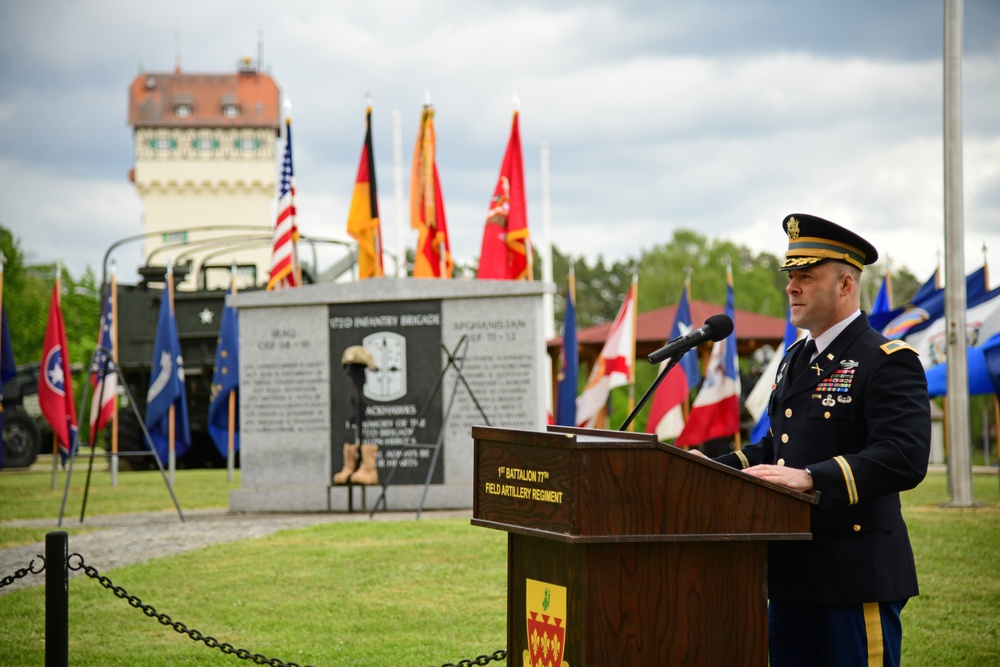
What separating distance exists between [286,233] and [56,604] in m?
11.8

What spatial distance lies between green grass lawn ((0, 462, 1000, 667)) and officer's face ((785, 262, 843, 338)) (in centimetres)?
291

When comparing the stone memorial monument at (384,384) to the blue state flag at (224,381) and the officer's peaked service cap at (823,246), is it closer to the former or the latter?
the blue state flag at (224,381)

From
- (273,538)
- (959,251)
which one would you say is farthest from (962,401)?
(273,538)

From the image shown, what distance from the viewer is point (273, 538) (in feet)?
33.9

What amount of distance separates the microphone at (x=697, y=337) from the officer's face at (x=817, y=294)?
0.21 meters

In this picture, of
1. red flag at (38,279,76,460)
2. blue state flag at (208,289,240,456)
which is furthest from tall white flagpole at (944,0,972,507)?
red flag at (38,279,76,460)

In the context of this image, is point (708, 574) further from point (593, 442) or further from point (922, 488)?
point (922, 488)

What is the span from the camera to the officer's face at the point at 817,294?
10.7ft

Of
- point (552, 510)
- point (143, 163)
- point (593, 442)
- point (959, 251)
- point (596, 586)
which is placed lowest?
point (596, 586)

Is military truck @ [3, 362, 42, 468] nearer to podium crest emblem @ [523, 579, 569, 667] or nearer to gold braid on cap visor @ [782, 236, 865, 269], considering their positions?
podium crest emblem @ [523, 579, 569, 667]

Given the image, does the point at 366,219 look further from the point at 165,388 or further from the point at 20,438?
the point at 20,438

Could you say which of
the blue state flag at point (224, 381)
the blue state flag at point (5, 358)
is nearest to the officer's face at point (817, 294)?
the blue state flag at point (224, 381)

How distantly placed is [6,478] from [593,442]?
2130cm

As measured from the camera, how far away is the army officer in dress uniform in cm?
299
